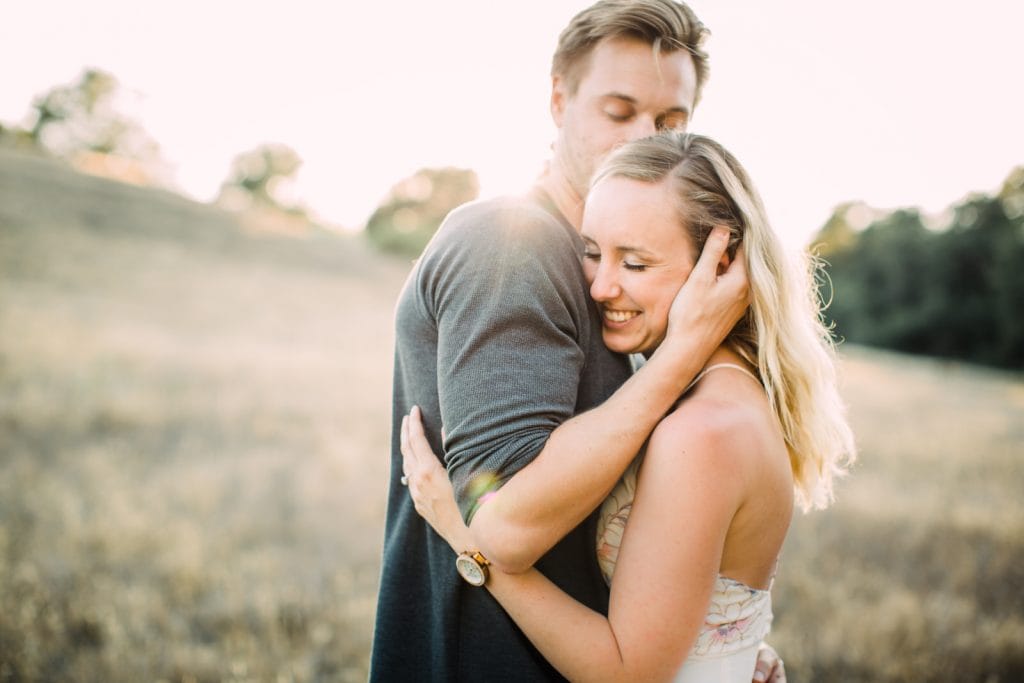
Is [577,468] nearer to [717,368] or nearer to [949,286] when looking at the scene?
[717,368]

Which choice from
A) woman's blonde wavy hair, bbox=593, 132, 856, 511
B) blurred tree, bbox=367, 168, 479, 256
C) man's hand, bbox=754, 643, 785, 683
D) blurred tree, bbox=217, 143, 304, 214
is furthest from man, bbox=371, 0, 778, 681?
blurred tree, bbox=217, 143, 304, 214

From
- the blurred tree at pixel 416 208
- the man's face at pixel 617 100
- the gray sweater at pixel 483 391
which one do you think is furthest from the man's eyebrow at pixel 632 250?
the blurred tree at pixel 416 208

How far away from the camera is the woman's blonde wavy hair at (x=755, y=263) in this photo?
1.89 meters

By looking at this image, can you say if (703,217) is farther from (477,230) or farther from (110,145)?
(110,145)

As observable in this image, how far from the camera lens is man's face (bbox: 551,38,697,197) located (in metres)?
2.21

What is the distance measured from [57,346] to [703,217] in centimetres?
1186

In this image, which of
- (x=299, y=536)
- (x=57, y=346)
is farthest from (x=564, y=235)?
(x=57, y=346)

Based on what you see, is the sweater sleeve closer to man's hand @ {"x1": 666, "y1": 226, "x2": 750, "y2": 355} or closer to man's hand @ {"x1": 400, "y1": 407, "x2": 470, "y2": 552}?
man's hand @ {"x1": 400, "y1": 407, "x2": 470, "y2": 552}

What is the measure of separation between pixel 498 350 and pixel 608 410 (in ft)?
1.03

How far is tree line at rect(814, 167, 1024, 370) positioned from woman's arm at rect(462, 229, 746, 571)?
5124 cm

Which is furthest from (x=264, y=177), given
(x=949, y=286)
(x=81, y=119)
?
(x=949, y=286)

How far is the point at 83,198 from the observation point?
3506 centimetres

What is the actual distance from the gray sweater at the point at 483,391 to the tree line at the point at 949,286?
5117 centimetres

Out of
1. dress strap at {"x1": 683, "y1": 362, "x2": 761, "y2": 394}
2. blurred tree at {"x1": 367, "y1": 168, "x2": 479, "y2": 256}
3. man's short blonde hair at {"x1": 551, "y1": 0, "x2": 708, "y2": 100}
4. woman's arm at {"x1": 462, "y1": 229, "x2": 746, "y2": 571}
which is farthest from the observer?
blurred tree at {"x1": 367, "y1": 168, "x2": 479, "y2": 256}
